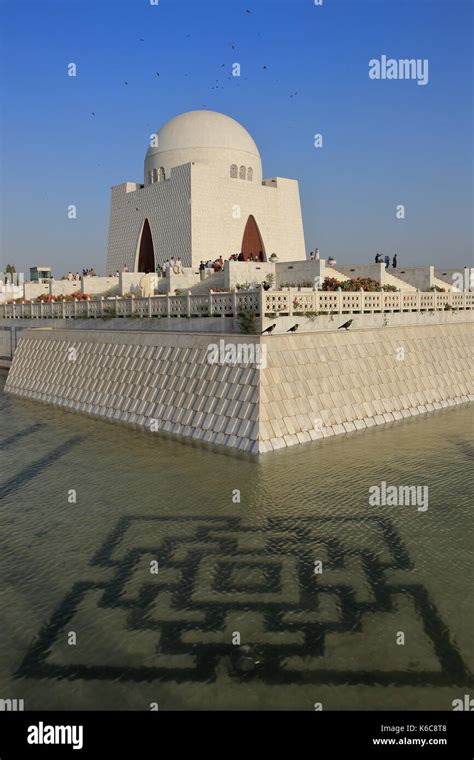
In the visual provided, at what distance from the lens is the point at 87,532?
11102 mm

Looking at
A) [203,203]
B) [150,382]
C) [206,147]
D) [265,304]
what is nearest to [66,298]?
[203,203]

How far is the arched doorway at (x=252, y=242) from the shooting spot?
1684 inches

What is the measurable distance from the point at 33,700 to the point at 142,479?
746 cm

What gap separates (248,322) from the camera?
726 inches

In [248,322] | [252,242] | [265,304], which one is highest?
[252,242]

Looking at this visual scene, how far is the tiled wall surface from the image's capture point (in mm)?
16500

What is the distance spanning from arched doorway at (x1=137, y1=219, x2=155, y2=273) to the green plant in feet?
86.4

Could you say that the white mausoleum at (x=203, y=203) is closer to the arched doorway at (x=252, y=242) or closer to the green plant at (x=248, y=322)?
the arched doorway at (x=252, y=242)

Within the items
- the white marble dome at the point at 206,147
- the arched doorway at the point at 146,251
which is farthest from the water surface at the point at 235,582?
the white marble dome at the point at 206,147

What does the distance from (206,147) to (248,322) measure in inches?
1076

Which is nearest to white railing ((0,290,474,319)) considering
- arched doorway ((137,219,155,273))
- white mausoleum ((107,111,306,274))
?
white mausoleum ((107,111,306,274))

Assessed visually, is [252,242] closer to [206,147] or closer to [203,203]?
[203,203]
